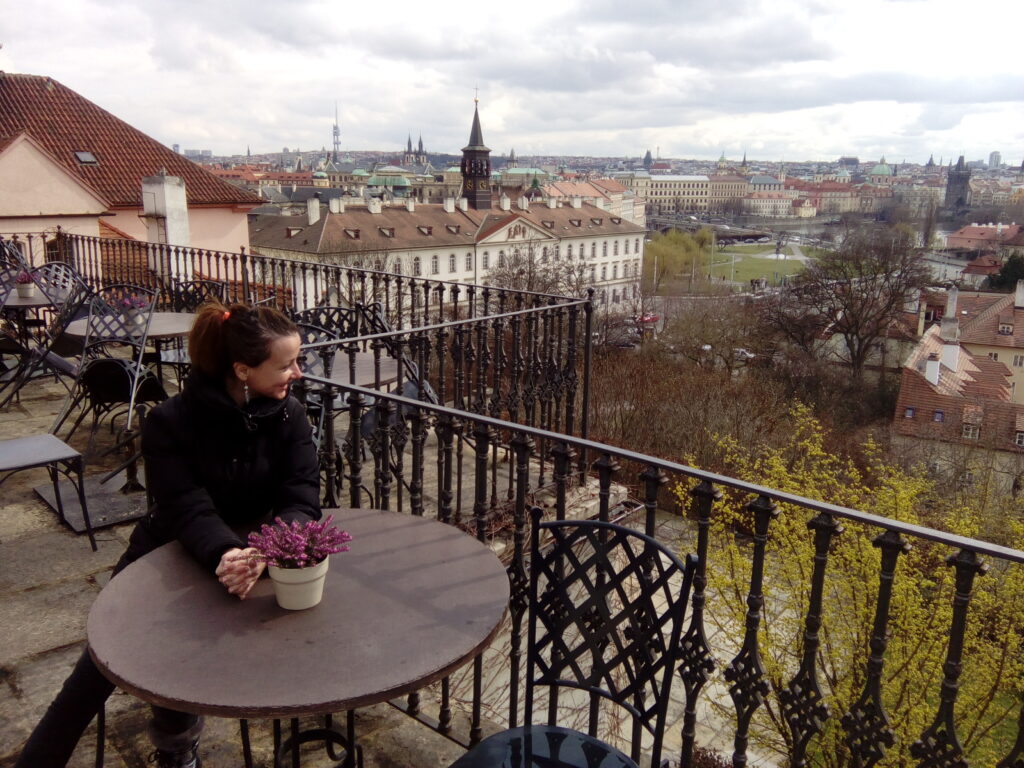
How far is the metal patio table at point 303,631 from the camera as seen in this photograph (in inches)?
70.9

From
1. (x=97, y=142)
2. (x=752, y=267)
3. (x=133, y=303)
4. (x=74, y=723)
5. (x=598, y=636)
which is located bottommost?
(x=752, y=267)

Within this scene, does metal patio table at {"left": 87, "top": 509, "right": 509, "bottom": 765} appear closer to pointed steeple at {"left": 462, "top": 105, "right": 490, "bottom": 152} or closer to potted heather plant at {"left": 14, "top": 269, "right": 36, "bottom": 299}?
potted heather plant at {"left": 14, "top": 269, "right": 36, "bottom": 299}

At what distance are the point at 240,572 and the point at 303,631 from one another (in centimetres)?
28

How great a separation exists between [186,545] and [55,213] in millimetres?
15835

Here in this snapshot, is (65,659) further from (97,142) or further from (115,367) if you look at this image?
(97,142)

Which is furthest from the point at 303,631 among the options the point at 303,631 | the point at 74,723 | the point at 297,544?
the point at 74,723

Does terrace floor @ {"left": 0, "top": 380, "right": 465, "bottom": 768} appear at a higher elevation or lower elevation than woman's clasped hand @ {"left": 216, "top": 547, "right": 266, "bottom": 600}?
lower

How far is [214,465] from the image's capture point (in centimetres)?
250

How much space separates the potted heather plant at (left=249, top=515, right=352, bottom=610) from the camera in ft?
6.75

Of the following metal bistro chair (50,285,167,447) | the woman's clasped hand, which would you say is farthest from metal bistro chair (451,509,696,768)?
metal bistro chair (50,285,167,447)

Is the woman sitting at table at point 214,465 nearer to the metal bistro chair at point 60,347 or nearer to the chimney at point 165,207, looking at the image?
the metal bistro chair at point 60,347

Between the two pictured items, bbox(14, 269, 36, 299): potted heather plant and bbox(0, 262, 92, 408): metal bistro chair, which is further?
bbox(14, 269, 36, 299): potted heather plant

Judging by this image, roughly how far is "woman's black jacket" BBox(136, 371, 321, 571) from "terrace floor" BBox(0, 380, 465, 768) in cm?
94

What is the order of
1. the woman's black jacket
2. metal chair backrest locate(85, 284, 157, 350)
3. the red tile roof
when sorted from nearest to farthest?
the woman's black jacket, metal chair backrest locate(85, 284, 157, 350), the red tile roof
